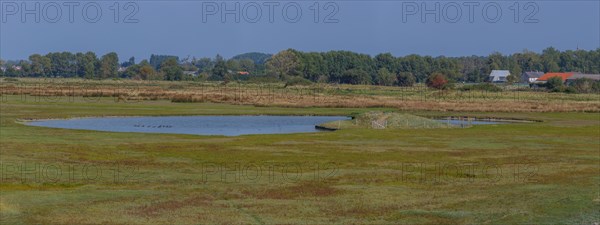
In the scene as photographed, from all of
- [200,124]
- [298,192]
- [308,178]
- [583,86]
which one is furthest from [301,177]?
[583,86]

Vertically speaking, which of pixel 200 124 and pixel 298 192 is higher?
pixel 200 124

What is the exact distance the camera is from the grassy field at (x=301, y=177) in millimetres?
27734

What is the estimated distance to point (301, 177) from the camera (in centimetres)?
3806

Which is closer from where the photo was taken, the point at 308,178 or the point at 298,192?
the point at 298,192

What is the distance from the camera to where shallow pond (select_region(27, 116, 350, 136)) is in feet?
229

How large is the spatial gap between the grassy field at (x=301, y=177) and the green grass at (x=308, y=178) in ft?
0.22

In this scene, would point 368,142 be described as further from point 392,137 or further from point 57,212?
point 57,212

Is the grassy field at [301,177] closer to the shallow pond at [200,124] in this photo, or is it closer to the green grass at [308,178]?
the green grass at [308,178]

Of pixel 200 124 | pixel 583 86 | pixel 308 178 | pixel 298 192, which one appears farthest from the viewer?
pixel 583 86

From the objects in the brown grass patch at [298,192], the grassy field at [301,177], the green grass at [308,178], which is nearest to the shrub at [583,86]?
the green grass at [308,178]

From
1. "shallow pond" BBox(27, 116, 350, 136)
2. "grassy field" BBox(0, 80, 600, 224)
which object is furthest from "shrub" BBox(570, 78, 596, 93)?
"grassy field" BBox(0, 80, 600, 224)

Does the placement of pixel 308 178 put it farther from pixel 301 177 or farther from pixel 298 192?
pixel 298 192

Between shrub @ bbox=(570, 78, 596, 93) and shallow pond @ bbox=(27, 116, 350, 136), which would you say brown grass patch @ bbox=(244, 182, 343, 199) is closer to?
shallow pond @ bbox=(27, 116, 350, 136)

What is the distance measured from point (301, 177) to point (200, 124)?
4063cm
